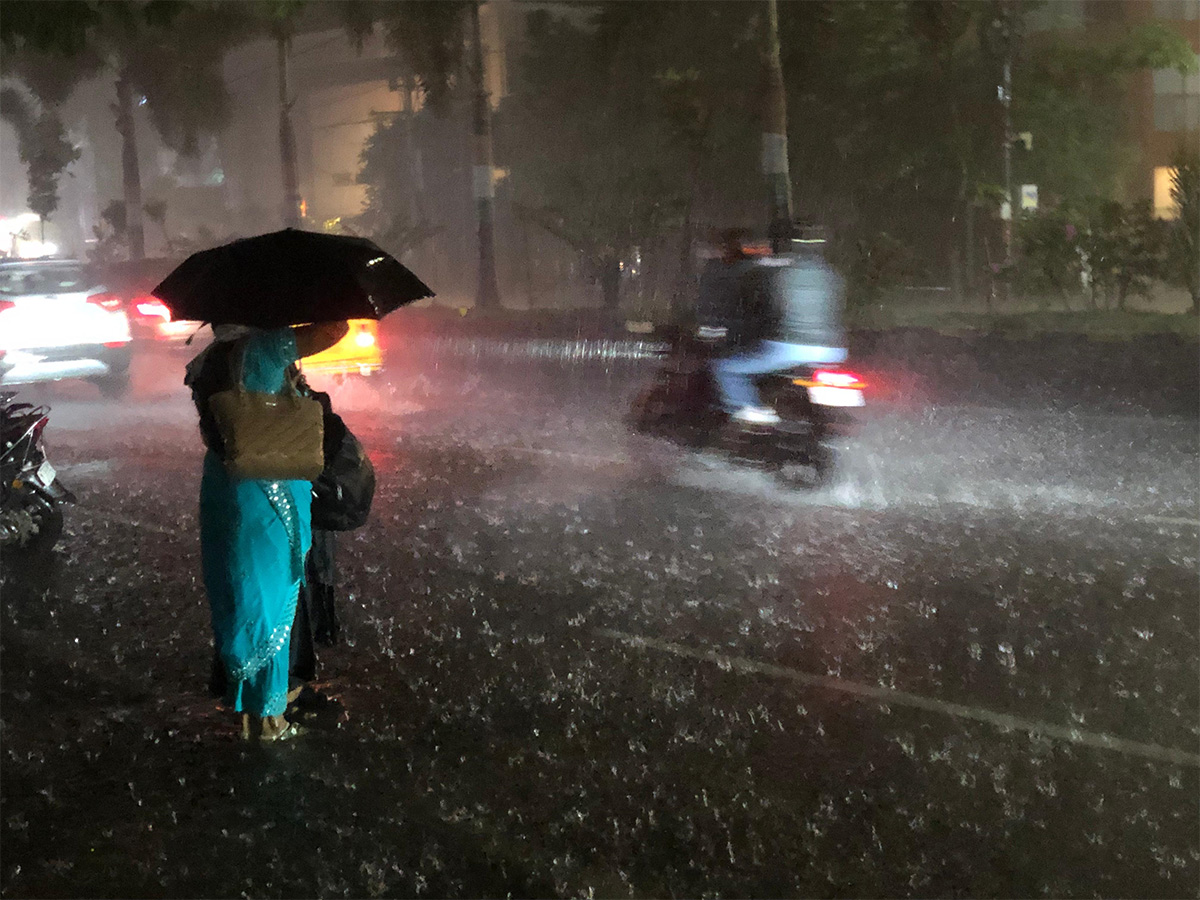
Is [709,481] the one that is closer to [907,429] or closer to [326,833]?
[907,429]

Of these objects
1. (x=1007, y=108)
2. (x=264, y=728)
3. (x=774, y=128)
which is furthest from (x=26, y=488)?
(x=1007, y=108)

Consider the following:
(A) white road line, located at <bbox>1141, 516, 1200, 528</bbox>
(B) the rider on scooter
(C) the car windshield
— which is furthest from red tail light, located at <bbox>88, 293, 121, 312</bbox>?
(A) white road line, located at <bbox>1141, 516, 1200, 528</bbox>

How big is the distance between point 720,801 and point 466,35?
786 inches

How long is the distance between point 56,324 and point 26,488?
723cm

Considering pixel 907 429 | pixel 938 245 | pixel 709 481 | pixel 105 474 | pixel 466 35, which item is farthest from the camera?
pixel 938 245

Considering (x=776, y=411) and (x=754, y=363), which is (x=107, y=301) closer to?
(x=754, y=363)

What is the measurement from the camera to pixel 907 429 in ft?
39.3

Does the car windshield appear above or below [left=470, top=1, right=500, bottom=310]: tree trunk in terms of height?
below

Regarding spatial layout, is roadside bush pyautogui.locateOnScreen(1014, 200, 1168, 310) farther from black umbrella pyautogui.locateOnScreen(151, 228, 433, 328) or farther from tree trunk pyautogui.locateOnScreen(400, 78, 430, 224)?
tree trunk pyautogui.locateOnScreen(400, 78, 430, 224)

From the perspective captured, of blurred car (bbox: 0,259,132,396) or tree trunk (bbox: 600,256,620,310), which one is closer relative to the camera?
blurred car (bbox: 0,259,132,396)

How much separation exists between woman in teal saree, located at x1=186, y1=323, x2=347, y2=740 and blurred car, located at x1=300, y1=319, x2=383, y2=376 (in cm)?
934

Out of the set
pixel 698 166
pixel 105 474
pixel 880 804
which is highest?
pixel 698 166

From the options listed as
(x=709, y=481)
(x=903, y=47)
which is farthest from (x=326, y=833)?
(x=903, y=47)

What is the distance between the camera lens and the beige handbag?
12.1ft
